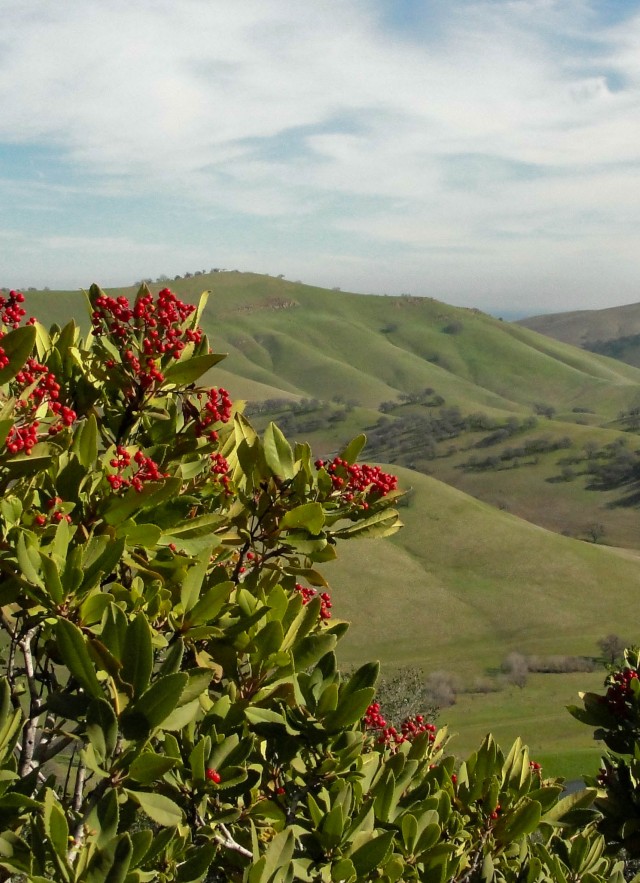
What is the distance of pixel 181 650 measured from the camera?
2525mm

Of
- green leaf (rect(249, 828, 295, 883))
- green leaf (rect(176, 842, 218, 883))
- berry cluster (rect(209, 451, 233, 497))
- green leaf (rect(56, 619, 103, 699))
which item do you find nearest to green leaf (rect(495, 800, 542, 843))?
green leaf (rect(249, 828, 295, 883))

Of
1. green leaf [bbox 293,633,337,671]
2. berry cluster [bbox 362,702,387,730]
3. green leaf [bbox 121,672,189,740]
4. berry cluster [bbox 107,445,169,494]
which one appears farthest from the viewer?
berry cluster [bbox 362,702,387,730]

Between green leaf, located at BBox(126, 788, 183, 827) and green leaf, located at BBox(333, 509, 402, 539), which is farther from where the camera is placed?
green leaf, located at BBox(333, 509, 402, 539)

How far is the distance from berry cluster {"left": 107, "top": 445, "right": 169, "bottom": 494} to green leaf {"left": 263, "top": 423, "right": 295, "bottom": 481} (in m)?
0.47

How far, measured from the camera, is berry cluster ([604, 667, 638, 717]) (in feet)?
18.8

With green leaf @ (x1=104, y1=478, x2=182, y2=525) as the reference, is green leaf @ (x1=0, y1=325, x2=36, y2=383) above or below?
above

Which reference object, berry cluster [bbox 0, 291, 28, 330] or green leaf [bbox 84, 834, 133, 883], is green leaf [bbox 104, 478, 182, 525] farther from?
green leaf [bbox 84, 834, 133, 883]

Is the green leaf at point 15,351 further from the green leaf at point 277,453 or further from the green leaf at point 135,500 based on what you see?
the green leaf at point 277,453

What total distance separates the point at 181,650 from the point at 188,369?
5.35 feet

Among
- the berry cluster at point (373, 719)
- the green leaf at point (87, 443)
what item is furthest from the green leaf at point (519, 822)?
the green leaf at point (87, 443)

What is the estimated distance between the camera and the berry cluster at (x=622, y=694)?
5719 millimetres

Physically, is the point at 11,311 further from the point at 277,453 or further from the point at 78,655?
the point at 78,655

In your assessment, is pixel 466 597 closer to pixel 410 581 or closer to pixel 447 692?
pixel 410 581

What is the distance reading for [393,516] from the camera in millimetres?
3771
